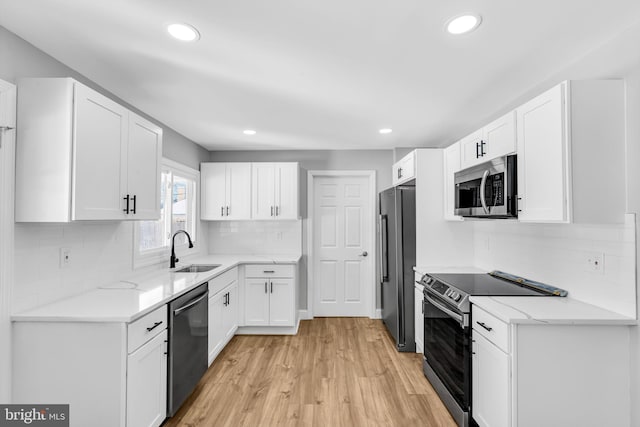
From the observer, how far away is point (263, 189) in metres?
4.27

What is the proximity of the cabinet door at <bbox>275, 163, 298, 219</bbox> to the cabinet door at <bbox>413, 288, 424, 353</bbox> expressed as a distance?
1777 millimetres

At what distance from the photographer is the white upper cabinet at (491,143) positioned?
222 centimetres

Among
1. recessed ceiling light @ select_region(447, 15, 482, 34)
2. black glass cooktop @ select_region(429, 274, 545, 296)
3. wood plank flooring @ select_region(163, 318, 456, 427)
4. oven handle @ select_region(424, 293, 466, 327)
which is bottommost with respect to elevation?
wood plank flooring @ select_region(163, 318, 456, 427)

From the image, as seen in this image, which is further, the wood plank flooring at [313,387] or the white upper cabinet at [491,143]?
the wood plank flooring at [313,387]

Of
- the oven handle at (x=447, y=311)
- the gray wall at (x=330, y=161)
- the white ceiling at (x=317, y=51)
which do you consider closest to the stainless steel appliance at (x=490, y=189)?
the white ceiling at (x=317, y=51)

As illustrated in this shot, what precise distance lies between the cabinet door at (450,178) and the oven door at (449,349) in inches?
34.5

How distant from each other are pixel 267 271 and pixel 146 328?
2073 millimetres

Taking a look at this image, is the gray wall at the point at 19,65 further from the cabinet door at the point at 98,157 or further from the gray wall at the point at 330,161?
the gray wall at the point at 330,161

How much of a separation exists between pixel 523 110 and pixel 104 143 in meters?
2.63

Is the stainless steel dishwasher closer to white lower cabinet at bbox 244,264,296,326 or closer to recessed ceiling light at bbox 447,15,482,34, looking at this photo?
white lower cabinet at bbox 244,264,296,326

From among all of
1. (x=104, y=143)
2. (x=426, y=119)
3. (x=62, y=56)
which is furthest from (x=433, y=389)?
(x=62, y=56)

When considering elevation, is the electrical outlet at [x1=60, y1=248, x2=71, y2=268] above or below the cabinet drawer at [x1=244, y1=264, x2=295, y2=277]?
above

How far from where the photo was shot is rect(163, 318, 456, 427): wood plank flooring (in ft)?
7.68

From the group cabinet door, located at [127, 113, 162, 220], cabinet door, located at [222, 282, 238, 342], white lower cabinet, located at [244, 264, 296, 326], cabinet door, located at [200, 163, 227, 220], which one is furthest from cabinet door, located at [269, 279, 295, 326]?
cabinet door, located at [127, 113, 162, 220]
